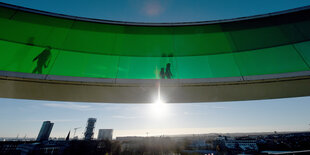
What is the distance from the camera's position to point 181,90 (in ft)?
9.67

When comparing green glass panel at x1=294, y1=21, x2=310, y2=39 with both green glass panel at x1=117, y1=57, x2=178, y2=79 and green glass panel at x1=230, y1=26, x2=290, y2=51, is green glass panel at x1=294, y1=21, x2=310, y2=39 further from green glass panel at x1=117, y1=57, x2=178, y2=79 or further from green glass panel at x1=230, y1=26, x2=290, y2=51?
green glass panel at x1=117, y1=57, x2=178, y2=79

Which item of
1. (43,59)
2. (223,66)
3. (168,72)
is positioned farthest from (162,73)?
(43,59)

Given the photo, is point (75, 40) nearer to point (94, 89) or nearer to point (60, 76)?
point (60, 76)

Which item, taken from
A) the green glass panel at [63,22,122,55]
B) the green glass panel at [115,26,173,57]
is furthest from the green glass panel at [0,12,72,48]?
the green glass panel at [115,26,173,57]

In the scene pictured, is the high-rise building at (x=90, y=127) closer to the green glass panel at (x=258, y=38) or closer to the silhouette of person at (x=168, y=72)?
the silhouette of person at (x=168, y=72)

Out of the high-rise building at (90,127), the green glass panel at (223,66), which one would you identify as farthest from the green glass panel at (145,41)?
the high-rise building at (90,127)

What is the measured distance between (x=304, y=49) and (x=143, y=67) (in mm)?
3799

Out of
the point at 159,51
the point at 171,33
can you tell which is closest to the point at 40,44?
the point at 159,51

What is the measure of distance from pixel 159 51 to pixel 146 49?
1.20 ft

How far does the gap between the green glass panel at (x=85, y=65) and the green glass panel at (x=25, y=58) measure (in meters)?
0.18

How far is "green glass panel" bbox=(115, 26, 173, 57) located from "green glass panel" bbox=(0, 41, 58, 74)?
5.03ft

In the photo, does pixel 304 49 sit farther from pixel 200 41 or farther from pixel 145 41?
pixel 145 41

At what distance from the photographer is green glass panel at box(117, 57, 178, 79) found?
3027 mm

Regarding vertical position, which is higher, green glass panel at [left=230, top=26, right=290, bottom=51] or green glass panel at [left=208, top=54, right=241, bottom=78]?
green glass panel at [left=230, top=26, right=290, bottom=51]
